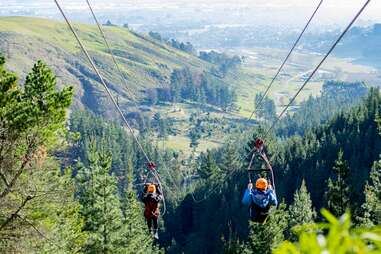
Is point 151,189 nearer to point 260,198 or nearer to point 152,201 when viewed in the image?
point 152,201

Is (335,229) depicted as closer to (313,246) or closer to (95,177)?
(313,246)

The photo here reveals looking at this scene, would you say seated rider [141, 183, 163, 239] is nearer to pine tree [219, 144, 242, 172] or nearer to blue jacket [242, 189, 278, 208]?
blue jacket [242, 189, 278, 208]

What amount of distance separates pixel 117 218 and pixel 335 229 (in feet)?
107

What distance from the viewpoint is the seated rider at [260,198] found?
13594 millimetres

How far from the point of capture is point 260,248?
3575cm

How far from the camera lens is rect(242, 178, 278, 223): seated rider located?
13.6m

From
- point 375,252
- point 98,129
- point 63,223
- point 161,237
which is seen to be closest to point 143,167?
point 98,129

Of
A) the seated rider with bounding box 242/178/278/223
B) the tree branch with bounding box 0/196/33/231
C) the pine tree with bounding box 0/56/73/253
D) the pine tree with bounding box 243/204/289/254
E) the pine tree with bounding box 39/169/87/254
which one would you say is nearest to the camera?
the seated rider with bounding box 242/178/278/223

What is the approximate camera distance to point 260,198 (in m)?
13.6

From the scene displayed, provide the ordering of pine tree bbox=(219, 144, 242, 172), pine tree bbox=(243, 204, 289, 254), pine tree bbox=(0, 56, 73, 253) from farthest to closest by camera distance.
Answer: pine tree bbox=(219, 144, 242, 172) → pine tree bbox=(243, 204, 289, 254) → pine tree bbox=(0, 56, 73, 253)

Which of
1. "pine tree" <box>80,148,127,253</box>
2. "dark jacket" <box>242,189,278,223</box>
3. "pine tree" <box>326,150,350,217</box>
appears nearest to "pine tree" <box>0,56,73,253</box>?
"dark jacket" <box>242,189,278,223</box>

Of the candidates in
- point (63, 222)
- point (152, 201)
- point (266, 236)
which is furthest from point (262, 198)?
point (266, 236)

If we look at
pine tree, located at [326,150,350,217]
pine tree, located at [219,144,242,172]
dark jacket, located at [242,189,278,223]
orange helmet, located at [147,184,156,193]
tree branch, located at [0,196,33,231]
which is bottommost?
pine tree, located at [219,144,242,172]

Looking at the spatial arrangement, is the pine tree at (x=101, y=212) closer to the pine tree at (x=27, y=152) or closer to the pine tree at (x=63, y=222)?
the pine tree at (x=63, y=222)
